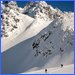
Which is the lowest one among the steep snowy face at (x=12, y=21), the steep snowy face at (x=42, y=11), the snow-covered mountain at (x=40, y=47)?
the snow-covered mountain at (x=40, y=47)

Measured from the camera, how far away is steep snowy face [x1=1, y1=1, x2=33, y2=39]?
4877 inches

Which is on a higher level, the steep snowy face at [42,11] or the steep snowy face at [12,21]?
the steep snowy face at [42,11]

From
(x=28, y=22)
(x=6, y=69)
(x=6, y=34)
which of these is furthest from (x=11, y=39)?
(x=6, y=69)

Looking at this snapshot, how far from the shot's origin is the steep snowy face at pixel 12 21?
123869mm

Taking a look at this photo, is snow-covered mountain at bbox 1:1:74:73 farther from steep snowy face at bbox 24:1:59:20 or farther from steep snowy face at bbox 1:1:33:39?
steep snowy face at bbox 24:1:59:20

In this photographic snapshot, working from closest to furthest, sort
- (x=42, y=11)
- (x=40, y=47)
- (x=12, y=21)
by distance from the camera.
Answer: (x=40, y=47)
(x=12, y=21)
(x=42, y=11)

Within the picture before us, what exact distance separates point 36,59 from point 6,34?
46.3 metres

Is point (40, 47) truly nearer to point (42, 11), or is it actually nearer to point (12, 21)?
point (12, 21)

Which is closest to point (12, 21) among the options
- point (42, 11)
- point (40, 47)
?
point (42, 11)

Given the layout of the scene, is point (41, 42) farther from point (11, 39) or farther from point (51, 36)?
point (11, 39)

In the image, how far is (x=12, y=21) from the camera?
133125 mm

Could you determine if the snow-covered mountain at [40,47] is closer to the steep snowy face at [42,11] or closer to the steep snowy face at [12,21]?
the steep snowy face at [12,21]

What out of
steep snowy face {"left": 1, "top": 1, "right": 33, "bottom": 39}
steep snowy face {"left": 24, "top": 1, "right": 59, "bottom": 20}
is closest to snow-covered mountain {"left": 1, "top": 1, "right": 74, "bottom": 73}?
steep snowy face {"left": 1, "top": 1, "right": 33, "bottom": 39}

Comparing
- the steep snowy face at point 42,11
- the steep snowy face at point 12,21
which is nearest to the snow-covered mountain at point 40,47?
the steep snowy face at point 12,21
